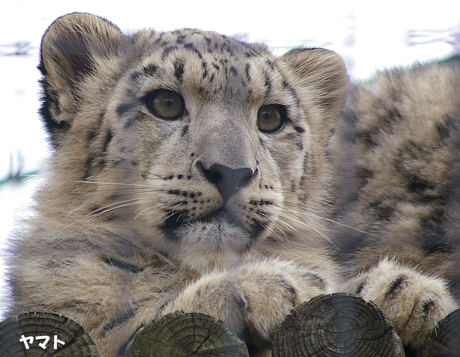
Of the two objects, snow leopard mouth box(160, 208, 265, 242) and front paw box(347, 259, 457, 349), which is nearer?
front paw box(347, 259, 457, 349)

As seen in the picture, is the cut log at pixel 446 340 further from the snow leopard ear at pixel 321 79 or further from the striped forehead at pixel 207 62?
the snow leopard ear at pixel 321 79

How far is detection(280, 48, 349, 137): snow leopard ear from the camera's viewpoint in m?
2.91

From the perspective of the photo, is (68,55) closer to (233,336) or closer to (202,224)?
(202,224)

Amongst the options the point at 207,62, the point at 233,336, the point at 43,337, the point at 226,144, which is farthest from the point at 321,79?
the point at 43,337

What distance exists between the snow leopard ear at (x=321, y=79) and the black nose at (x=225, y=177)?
3.47 feet

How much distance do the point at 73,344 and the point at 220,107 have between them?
3.54 feet

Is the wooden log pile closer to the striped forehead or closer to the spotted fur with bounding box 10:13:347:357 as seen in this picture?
the spotted fur with bounding box 10:13:347:357

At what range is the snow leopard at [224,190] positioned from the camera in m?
1.88

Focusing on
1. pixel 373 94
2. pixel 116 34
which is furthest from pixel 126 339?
pixel 373 94

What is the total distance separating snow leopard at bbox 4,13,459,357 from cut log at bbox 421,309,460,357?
213 mm

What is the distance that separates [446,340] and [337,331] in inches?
11.5

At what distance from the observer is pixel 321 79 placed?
301 centimetres

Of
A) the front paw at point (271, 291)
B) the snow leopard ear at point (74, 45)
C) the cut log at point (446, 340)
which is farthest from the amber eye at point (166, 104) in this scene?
the cut log at point (446, 340)

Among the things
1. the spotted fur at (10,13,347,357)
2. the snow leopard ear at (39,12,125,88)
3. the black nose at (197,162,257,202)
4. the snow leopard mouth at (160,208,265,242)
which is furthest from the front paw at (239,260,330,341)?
the snow leopard ear at (39,12,125,88)
